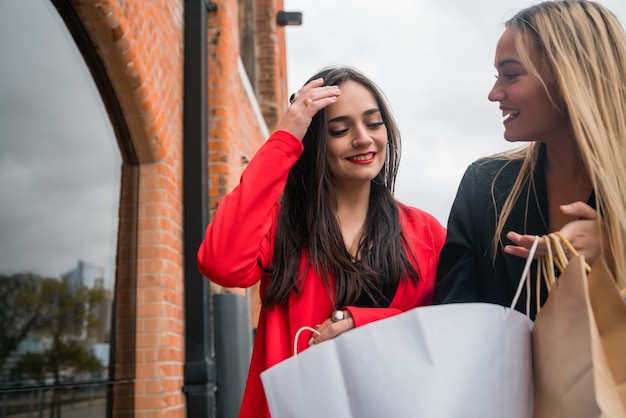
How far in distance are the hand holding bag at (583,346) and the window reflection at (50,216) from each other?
2.17m

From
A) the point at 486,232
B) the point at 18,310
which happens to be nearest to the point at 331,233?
the point at 486,232

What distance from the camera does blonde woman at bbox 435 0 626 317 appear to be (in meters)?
1.24

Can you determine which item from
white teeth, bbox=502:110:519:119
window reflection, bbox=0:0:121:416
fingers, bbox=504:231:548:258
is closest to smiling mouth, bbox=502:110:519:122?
white teeth, bbox=502:110:519:119

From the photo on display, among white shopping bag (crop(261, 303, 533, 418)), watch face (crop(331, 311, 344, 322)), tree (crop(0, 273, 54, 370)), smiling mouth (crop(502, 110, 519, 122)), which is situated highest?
smiling mouth (crop(502, 110, 519, 122))

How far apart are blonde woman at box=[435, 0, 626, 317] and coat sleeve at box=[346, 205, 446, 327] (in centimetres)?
8

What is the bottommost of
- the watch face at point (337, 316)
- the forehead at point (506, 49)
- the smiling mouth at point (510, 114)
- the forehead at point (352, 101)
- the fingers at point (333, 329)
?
the fingers at point (333, 329)

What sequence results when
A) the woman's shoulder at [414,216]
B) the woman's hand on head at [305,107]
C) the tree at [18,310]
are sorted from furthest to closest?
the tree at [18,310], the woman's shoulder at [414,216], the woman's hand on head at [305,107]

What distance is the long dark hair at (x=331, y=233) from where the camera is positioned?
173cm

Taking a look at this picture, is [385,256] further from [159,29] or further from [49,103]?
[159,29]

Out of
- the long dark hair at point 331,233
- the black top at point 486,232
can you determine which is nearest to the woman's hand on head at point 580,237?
the black top at point 486,232

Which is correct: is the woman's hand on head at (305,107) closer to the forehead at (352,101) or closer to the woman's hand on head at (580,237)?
the forehead at (352,101)

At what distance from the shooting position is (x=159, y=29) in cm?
400

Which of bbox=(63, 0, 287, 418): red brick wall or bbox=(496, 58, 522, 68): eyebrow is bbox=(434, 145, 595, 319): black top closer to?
bbox=(496, 58, 522, 68): eyebrow

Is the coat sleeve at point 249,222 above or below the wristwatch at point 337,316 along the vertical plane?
above
